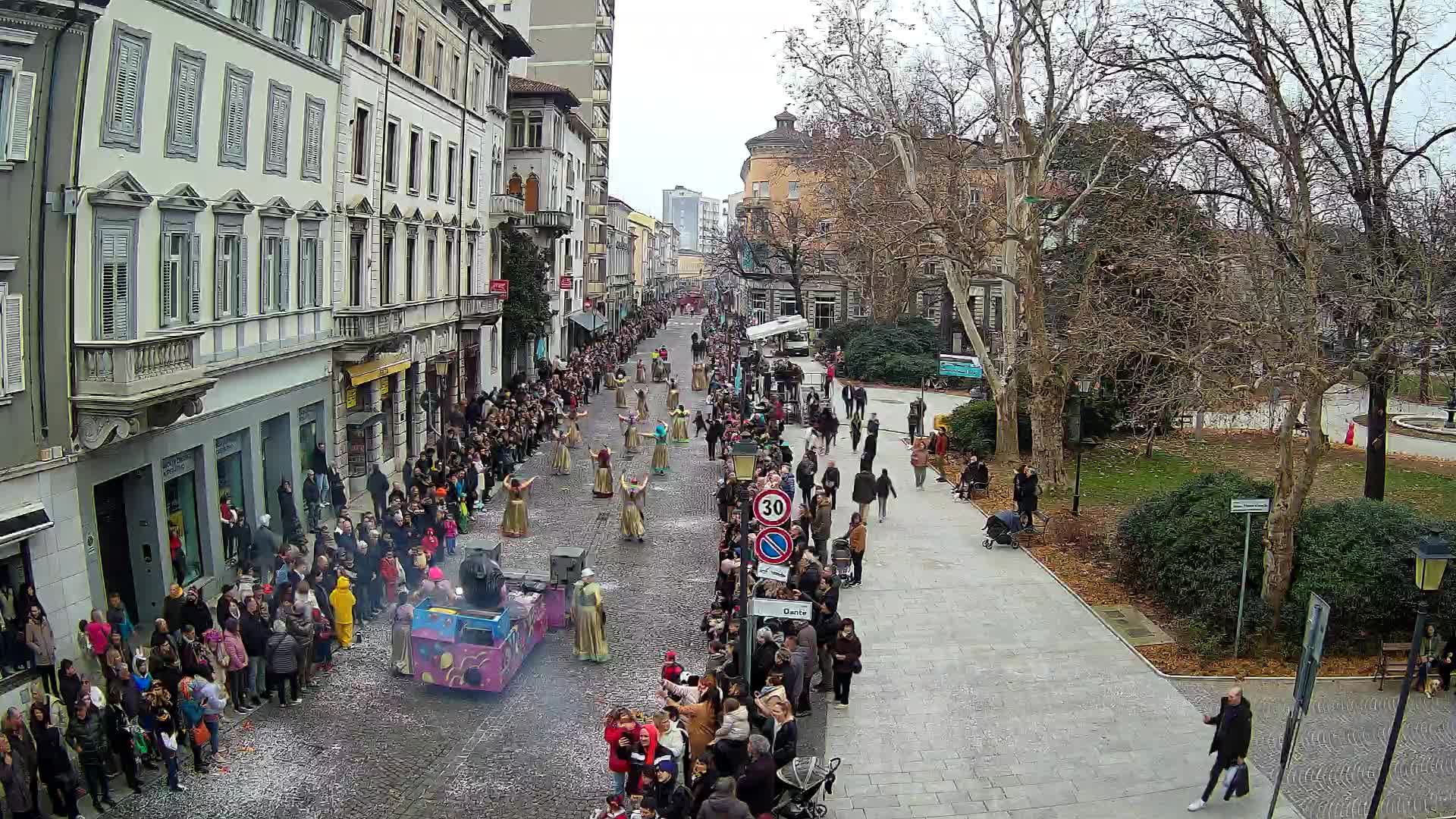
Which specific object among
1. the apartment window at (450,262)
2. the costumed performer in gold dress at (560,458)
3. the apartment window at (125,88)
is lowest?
the costumed performer in gold dress at (560,458)

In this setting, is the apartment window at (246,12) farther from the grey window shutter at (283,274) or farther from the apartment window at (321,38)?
the grey window shutter at (283,274)

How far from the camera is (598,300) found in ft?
247

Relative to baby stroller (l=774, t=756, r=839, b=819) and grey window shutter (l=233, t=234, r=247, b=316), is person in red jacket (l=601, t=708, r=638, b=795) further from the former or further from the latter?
grey window shutter (l=233, t=234, r=247, b=316)

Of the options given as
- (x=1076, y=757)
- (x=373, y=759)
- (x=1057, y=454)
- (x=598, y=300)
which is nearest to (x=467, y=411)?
(x=1057, y=454)

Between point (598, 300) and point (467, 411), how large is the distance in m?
40.1

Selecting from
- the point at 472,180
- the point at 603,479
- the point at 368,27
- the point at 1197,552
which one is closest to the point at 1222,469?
the point at 1197,552

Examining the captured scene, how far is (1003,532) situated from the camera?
22.5m

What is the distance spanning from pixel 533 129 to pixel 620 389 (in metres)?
15.2

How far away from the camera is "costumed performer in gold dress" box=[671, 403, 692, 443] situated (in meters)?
34.9

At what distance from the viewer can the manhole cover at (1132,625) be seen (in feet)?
55.1

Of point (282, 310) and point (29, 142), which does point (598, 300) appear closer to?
point (282, 310)

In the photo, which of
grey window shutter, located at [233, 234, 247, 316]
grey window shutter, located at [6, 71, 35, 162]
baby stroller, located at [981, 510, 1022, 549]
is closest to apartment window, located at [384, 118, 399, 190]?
grey window shutter, located at [233, 234, 247, 316]

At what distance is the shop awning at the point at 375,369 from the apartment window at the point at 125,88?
10.4 meters

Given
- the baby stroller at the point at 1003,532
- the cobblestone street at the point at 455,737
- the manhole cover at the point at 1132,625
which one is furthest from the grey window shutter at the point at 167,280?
the manhole cover at the point at 1132,625
